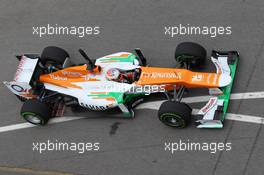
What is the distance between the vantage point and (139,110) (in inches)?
318

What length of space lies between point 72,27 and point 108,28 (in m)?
0.90

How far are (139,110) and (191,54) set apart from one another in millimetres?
1425

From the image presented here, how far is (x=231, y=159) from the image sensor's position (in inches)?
279

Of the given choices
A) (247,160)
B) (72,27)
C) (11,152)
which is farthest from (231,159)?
(72,27)

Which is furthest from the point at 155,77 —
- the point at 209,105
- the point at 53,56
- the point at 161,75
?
the point at 53,56

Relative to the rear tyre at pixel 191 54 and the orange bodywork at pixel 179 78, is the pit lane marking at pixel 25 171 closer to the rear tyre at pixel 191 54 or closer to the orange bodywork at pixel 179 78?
the orange bodywork at pixel 179 78

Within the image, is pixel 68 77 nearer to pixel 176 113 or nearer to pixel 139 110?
pixel 139 110

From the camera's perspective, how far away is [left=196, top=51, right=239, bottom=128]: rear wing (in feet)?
23.9

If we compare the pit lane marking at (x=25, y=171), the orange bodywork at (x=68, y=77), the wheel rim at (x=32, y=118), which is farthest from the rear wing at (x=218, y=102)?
the wheel rim at (x=32, y=118)

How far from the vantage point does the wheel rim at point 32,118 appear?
799 cm

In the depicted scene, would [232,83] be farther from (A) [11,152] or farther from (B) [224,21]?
(A) [11,152]

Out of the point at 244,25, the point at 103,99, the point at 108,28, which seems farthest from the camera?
the point at 108,28

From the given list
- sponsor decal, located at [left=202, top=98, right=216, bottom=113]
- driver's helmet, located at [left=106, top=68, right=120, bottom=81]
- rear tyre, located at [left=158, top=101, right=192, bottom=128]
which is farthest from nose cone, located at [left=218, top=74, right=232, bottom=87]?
driver's helmet, located at [left=106, top=68, right=120, bottom=81]

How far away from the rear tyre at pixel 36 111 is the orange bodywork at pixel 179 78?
1813 millimetres
